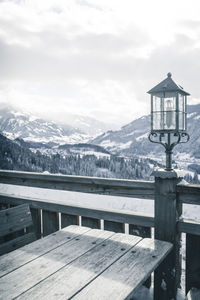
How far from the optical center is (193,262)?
2.85 metres

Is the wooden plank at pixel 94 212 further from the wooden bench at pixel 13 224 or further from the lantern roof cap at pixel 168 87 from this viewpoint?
the lantern roof cap at pixel 168 87

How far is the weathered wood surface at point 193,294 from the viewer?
9.16ft

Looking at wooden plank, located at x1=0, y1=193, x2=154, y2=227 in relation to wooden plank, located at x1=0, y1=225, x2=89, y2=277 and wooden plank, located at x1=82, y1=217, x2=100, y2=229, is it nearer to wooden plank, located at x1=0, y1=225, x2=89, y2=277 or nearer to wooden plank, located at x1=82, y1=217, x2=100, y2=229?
wooden plank, located at x1=82, y1=217, x2=100, y2=229

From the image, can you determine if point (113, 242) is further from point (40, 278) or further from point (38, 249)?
point (40, 278)

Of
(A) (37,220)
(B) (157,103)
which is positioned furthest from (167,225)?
(A) (37,220)

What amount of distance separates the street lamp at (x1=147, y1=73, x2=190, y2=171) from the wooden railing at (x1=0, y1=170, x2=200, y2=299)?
0.41 meters

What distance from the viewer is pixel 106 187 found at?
3219mm

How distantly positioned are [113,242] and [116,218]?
0.52m

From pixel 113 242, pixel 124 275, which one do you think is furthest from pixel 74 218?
pixel 124 275

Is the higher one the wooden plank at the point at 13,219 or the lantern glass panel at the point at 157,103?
the lantern glass panel at the point at 157,103

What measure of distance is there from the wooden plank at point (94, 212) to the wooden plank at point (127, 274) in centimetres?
43

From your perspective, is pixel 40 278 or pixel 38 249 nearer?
pixel 40 278

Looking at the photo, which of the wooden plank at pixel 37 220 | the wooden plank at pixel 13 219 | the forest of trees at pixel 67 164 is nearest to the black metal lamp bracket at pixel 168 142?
the wooden plank at pixel 13 219

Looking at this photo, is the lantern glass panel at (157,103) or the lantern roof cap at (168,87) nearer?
the lantern roof cap at (168,87)
